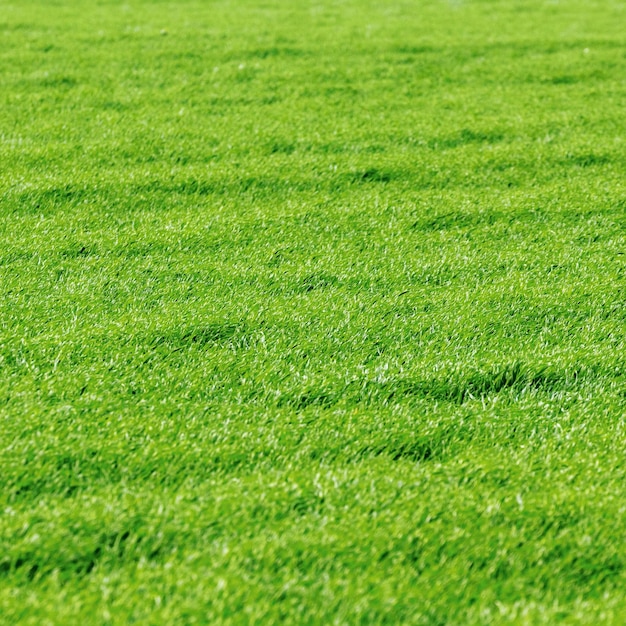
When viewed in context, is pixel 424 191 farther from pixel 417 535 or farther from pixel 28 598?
pixel 28 598

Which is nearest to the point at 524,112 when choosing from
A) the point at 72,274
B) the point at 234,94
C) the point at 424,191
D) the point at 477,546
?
the point at 424,191

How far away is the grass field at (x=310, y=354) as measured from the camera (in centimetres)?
229

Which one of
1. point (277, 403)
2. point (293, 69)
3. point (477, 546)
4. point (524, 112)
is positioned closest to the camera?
point (477, 546)

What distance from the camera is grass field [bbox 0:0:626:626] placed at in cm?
229

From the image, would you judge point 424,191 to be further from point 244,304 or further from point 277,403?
point 277,403

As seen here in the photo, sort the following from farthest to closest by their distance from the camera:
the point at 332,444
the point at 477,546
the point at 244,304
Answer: the point at 244,304 → the point at 332,444 → the point at 477,546

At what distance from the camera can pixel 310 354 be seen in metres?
3.29

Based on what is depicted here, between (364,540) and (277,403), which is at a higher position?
(277,403)

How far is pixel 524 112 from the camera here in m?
6.27

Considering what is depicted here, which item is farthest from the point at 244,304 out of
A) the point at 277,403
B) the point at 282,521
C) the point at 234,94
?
the point at 234,94

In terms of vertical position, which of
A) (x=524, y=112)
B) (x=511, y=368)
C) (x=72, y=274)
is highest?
(x=524, y=112)

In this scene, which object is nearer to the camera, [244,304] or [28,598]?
[28,598]

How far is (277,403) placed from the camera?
2.99 m

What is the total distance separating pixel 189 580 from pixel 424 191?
3.25 m
